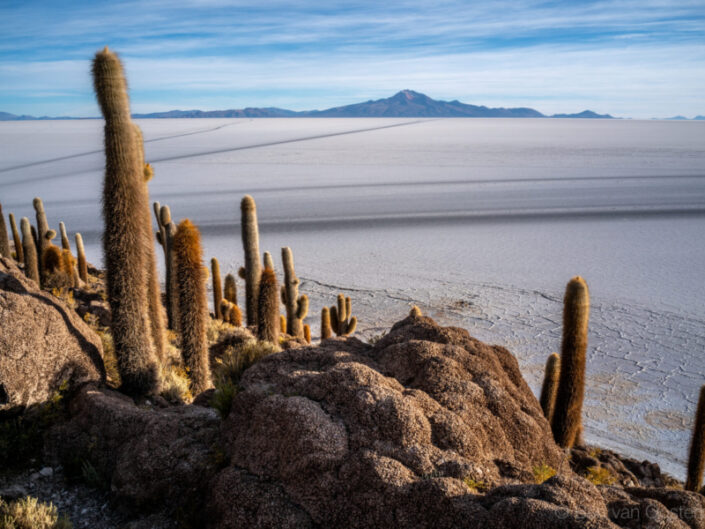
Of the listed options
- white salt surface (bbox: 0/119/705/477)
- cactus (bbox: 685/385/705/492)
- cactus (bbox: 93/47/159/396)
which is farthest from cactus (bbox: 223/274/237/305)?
cactus (bbox: 685/385/705/492)

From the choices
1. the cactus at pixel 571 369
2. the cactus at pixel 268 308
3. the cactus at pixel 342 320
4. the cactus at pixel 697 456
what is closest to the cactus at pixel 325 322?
the cactus at pixel 342 320

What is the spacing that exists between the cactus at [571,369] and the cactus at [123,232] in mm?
5006

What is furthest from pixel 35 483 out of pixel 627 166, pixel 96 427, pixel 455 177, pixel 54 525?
pixel 627 166

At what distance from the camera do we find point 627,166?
4881 centimetres

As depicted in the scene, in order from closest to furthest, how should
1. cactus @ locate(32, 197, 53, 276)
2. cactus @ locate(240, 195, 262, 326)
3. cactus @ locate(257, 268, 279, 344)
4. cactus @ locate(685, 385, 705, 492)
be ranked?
cactus @ locate(685, 385, 705, 492) < cactus @ locate(257, 268, 279, 344) < cactus @ locate(240, 195, 262, 326) < cactus @ locate(32, 197, 53, 276)

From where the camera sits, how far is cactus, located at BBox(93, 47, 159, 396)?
6207mm

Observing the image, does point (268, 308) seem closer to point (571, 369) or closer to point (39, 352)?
point (39, 352)

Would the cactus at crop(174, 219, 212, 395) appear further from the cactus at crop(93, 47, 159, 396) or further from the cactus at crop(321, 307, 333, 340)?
the cactus at crop(321, 307, 333, 340)

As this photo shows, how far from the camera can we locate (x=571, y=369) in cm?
740

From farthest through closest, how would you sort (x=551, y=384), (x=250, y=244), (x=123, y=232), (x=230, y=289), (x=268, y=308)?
1. (x=230, y=289)
2. (x=250, y=244)
3. (x=268, y=308)
4. (x=551, y=384)
5. (x=123, y=232)

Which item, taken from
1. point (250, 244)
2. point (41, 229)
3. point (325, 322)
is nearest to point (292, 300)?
point (325, 322)

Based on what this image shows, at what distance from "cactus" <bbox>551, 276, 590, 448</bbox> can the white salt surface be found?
1.57 meters

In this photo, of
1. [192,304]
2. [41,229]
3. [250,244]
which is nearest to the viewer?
[192,304]

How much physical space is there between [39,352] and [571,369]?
19.8ft
